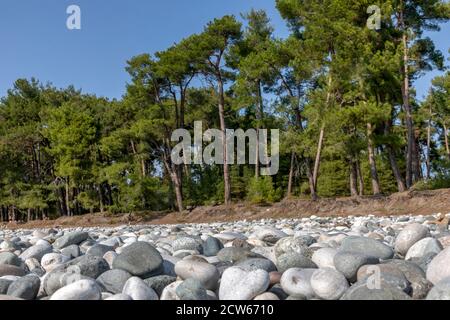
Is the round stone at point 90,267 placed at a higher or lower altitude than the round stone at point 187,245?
higher

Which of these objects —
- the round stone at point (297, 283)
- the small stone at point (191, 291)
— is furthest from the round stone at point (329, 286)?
the small stone at point (191, 291)

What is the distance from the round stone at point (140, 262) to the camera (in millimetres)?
2965

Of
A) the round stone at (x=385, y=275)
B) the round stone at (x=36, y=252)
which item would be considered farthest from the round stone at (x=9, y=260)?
the round stone at (x=385, y=275)

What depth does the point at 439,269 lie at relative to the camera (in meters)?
2.48

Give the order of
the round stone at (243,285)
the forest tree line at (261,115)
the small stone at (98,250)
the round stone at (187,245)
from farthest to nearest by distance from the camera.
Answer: the forest tree line at (261,115) → the round stone at (187,245) → the small stone at (98,250) → the round stone at (243,285)

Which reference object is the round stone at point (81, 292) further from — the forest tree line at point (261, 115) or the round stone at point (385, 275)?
the forest tree line at point (261, 115)

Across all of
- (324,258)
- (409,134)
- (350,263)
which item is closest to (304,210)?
(409,134)

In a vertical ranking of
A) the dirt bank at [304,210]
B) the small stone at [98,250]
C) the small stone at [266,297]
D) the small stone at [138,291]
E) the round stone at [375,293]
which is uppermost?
the round stone at [375,293]

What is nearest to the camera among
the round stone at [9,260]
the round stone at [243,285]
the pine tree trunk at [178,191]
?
the round stone at [243,285]

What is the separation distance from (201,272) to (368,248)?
1.27 m

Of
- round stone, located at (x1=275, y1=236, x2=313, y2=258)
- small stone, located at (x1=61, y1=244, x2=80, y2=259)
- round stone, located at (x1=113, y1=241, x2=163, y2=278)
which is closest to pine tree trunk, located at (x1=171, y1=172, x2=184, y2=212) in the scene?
small stone, located at (x1=61, y1=244, x2=80, y2=259)

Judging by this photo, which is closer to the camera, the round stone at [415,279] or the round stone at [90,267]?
the round stone at [415,279]

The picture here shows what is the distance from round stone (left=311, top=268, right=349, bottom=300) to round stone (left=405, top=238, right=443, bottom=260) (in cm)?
107

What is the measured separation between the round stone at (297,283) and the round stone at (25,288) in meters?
1.42
